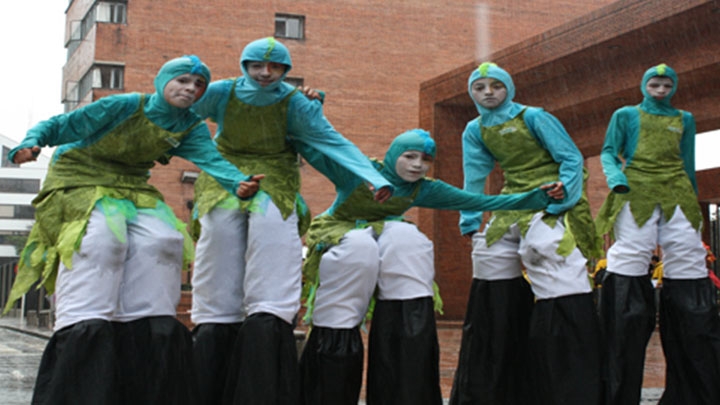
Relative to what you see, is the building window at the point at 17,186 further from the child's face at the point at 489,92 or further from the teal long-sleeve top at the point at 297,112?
the teal long-sleeve top at the point at 297,112

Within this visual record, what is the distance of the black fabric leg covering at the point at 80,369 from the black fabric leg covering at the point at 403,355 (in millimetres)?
1122

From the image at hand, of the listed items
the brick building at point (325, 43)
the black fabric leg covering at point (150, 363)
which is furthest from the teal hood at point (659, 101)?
the brick building at point (325, 43)

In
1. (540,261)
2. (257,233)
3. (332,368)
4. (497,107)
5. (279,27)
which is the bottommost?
(332,368)

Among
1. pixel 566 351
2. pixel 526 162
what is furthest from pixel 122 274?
pixel 526 162

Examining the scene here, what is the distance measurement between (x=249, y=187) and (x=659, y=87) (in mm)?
2656

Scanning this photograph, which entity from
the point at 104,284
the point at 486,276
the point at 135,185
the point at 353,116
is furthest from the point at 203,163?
the point at 353,116

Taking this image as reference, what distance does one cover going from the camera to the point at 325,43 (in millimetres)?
28125

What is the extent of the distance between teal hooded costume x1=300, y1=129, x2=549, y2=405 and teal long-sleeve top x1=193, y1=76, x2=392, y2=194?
6.6 inches

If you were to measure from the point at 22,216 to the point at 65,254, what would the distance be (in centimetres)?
7332

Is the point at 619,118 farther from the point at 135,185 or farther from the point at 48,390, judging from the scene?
the point at 48,390

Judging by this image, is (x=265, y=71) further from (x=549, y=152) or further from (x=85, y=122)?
(x=549, y=152)

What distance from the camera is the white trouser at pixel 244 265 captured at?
3988 millimetres

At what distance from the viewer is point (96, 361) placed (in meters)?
3.65

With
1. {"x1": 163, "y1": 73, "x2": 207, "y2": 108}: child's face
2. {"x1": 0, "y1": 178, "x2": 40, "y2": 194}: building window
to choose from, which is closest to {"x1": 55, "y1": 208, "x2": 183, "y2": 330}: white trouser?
{"x1": 163, "y1": 73, "x2": 207, "y2": 108}: child's face
